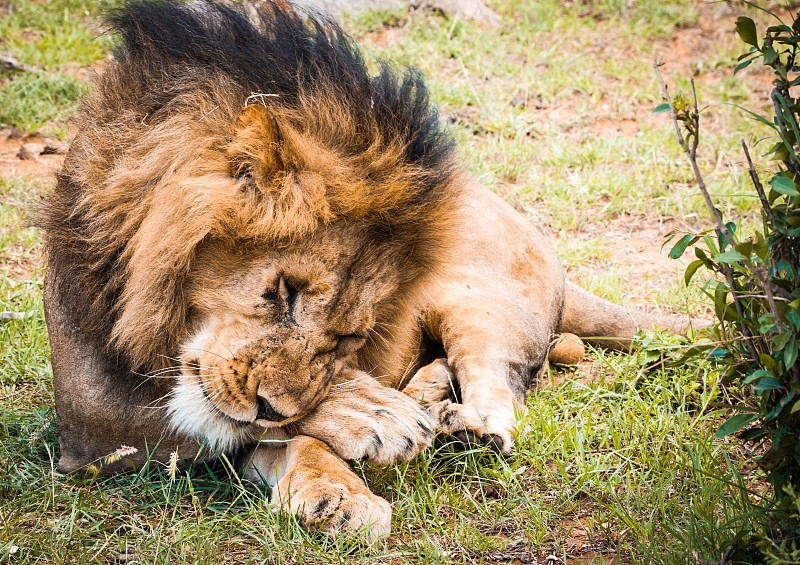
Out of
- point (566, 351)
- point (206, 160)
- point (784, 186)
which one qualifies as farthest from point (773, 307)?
point (566, 351)

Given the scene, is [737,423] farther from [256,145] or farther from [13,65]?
[13,65]

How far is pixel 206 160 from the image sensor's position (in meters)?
2.64

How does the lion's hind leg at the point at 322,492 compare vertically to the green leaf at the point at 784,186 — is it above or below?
below

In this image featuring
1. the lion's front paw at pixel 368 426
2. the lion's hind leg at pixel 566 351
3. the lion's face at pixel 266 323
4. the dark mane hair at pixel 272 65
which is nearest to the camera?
the lion's face at pixel 266 323

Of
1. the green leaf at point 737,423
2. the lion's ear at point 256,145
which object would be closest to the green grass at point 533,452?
the green leaf at point 737,423

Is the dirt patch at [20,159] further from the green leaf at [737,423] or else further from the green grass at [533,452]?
the green leaf at [737,423]

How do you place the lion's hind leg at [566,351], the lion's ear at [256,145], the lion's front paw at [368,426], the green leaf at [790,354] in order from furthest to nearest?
the lion's hind leg at [566,351] < the lion's front paw at [368,426] < the lion's ear at [256,145] < the green leaf at [790,354]

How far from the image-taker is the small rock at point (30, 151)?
6.21 meters

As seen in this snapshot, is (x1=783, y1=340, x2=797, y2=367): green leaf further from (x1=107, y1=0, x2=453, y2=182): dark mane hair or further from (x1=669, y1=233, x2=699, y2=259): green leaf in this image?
(x1=107, y1=0, x2=453, y2=182): dark mane hair

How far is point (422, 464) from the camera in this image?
323 cm

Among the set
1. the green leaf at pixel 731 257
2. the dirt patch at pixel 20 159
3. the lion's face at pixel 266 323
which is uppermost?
the green leaf at pixel 731 257

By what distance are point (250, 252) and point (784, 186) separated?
1.67 m

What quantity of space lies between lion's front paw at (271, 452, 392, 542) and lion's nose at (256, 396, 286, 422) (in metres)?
0.26

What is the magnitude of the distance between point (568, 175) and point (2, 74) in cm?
543
